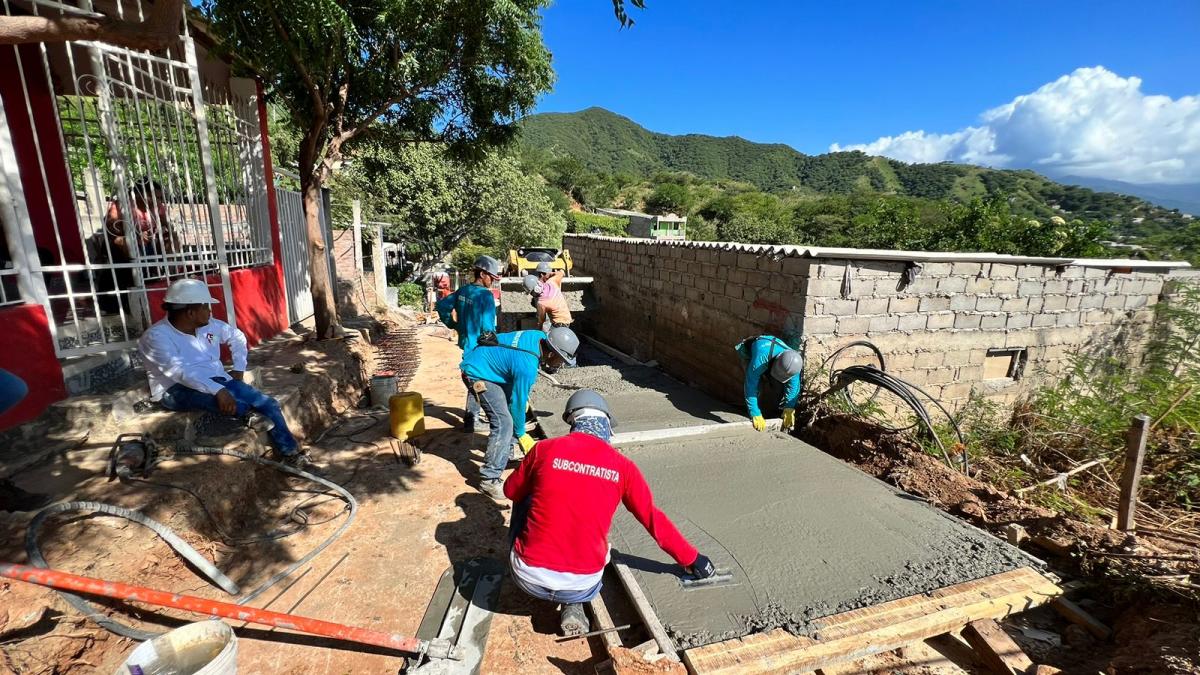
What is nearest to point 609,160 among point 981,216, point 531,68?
point 981,216

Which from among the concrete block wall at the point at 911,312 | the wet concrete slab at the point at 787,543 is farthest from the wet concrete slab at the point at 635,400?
the wet concrete slab at the point at 787,543

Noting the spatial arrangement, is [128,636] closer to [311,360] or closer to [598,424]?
[598,424]

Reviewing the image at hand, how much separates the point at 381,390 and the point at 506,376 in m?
3.05

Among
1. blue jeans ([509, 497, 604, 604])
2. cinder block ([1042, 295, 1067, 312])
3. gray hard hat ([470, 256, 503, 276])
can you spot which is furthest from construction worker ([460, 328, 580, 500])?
cinder block ([1042, 295, 1067, 312])

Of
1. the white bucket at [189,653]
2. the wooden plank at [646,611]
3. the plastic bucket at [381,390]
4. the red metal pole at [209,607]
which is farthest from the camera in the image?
the plastic bucket at [381,390]

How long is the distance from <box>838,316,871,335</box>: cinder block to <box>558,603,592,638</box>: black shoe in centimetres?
389

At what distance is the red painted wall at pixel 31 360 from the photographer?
3.54 m

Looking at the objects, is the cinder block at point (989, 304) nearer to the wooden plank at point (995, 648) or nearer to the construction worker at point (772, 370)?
the construction worker at point (772, 370)

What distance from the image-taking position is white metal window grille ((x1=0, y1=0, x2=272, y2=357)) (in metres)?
3.88

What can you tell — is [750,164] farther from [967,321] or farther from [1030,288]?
[967,321]

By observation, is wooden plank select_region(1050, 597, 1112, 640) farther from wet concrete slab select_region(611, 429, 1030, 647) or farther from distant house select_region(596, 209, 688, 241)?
distant house select_region(596, 209, 688, 241)

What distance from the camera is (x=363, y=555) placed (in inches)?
143

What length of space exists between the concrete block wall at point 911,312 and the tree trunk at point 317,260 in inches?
204

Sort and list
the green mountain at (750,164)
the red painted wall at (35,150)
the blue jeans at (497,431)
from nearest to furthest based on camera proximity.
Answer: the blue jeans at (497,431), the red painted wall at (35,150), the green mountain at (750,164)
